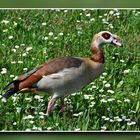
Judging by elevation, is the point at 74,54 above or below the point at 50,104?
above

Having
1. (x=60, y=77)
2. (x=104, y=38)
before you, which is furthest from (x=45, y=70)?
(x=104, y=38)

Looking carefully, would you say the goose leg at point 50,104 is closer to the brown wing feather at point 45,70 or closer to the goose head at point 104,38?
the brown wing feather at point 45,70

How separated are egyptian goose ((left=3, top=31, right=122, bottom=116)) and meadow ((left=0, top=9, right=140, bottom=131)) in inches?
1.5

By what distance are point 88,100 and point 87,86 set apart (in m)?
0.08

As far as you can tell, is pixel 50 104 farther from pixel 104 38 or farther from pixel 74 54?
pixel 104 38

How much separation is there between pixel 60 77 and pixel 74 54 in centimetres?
16

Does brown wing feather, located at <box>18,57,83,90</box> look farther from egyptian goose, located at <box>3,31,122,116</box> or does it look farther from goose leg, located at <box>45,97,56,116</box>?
goose leg, located at <box>45,97,56,116</box>

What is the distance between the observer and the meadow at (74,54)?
3025mm

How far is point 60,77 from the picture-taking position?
2998mm

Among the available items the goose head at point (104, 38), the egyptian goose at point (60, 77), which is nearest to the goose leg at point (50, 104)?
the egyptian goose at point (60, 77)

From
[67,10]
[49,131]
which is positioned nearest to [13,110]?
[49,131]

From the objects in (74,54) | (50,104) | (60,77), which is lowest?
(50,104)

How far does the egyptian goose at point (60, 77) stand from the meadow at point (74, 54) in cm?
4

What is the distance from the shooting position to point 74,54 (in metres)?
3.08
